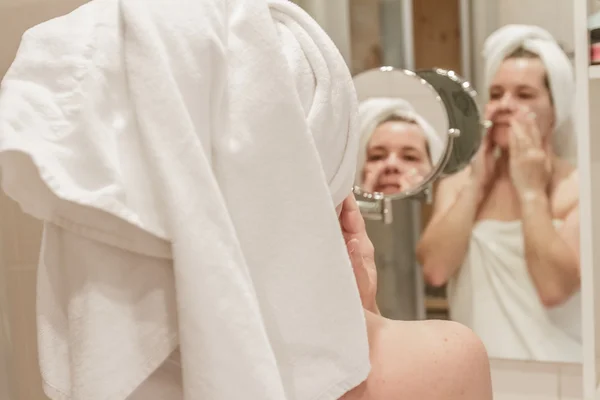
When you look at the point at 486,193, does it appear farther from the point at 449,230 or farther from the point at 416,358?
Result: the point at 416,358

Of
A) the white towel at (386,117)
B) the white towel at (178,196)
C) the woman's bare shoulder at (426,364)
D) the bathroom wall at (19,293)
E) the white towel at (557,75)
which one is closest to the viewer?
the white towel at (178,196)

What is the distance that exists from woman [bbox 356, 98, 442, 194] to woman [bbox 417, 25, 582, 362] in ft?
0.24

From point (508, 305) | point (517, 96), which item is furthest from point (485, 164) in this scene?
point (508, 305)

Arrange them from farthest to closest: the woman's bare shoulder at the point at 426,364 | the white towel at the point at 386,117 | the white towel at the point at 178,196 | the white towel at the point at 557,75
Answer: the white towel at the point at 386,117 → the white towel at the point at 557,75 → the woman's bare shoulder at the point at 426,364 → the white towel at the point at 178,196

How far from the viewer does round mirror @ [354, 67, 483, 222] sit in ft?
4.35

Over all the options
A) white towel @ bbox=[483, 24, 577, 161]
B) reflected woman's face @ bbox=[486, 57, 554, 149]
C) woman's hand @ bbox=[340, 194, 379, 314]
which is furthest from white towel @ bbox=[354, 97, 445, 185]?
woman's hand @ bbox=[340, 194, 379, 314]

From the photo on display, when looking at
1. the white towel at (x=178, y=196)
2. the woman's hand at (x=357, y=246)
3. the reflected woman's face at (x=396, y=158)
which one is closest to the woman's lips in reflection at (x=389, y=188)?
the reflected woman's face at (x=396, y=158)

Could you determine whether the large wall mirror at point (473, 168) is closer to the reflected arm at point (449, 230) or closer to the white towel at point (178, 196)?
the reflected arm at point (449, 230)

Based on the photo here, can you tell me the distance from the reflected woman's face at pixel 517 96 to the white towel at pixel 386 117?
0.11m

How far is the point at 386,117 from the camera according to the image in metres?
1.38

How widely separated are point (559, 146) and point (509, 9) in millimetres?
282

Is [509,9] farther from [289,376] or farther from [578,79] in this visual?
[289,376]

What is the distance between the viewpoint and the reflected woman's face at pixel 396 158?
1.36 meters

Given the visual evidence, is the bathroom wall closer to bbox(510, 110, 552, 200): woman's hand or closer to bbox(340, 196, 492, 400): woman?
bbox(340, 196, 492, 400): woman
